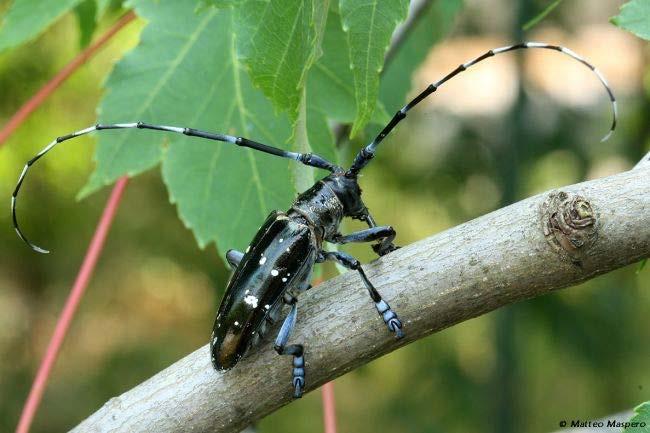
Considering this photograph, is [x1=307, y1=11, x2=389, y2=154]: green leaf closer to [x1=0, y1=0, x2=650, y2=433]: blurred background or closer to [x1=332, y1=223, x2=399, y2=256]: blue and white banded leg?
[x1=332, y1=223, x2=399, y2=256]: blue and white banded leg

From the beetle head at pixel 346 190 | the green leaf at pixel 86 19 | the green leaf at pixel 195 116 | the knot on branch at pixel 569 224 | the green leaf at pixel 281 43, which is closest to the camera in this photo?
the knot on branch at pixel 569 224

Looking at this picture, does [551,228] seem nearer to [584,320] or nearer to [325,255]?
[325,255]

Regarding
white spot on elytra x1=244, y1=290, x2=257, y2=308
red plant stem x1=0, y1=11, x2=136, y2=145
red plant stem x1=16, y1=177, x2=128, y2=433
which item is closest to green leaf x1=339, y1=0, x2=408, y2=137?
white spot on elytra x1=244, y1=290, x2=257, y2=308

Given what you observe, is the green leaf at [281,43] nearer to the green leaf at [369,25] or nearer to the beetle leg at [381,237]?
the green leaf at [369,25]

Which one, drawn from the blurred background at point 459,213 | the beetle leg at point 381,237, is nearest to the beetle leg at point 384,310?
the beetle leg at point 381,237

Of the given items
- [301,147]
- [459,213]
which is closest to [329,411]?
[301,147]

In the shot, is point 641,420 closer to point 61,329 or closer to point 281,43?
point 281,43

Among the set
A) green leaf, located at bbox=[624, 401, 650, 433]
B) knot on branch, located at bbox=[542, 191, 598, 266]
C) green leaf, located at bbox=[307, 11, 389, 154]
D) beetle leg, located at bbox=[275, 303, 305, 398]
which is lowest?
green leaf, located at bbox=[624, 401, 650, 433]
